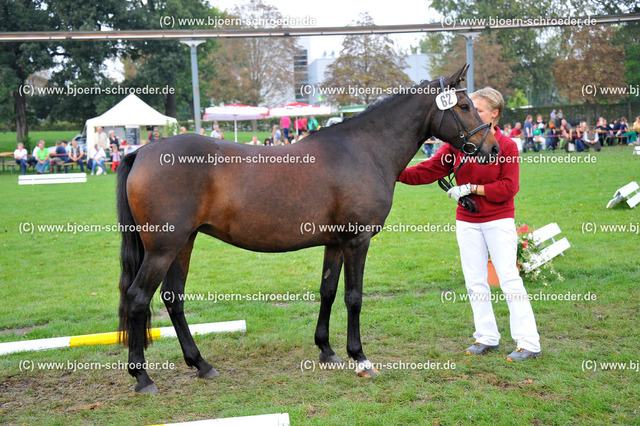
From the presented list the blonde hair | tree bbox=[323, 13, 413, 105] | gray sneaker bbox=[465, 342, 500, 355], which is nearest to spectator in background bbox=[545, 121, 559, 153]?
tree bbox=[323, 13, 413, 105]

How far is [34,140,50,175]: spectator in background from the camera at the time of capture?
83.9 feet

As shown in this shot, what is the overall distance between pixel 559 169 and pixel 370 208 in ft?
55.1

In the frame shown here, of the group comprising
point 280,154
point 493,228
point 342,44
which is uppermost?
point 342,44

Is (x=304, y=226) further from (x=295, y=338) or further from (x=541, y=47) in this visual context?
(x=541, y=47)

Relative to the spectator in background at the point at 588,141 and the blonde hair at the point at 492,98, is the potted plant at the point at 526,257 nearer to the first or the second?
the blonde hair at the point at 492,98

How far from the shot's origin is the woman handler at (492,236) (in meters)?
4.66

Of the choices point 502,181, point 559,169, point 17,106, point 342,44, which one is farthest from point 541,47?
point 502,181

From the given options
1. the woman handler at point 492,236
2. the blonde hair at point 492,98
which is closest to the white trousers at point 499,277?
the woman handler at point 492,236

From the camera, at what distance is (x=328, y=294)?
15.9 ft

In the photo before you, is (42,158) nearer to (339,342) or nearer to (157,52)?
(157,52)

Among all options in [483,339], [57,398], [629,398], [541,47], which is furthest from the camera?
[541,47]

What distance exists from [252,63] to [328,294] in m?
52.4

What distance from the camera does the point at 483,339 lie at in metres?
4.92

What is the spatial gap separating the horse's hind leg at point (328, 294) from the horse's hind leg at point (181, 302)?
3.29 ft
